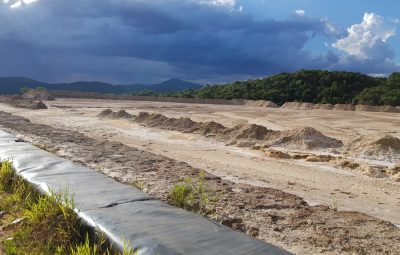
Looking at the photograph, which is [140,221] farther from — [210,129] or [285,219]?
[210,129]

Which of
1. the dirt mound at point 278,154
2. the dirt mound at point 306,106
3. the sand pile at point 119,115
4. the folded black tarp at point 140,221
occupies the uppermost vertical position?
the dirt mound at point 306,106

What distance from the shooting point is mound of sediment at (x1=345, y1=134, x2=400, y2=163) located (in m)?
9.57

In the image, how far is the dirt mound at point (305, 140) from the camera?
11070 mm

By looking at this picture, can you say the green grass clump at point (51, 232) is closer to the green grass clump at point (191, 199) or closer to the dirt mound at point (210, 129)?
the green grass clump at point (191, 199)

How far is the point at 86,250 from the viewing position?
10.7 ft

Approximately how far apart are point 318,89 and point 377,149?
3742 cm

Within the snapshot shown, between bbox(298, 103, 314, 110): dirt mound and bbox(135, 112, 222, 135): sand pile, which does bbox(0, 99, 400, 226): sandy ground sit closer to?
bbox(135, 112, 222, 135): sand pile

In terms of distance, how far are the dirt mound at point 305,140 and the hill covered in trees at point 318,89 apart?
26.3m

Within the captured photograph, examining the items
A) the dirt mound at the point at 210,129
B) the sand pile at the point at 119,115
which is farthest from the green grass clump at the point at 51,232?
the sand pile at the point at 119,115

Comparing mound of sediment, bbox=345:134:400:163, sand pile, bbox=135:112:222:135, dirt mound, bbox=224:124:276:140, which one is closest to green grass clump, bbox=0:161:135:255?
mound of sediment, bbox=345:134:400:163

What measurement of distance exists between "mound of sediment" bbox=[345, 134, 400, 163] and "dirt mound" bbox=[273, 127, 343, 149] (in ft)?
2.28

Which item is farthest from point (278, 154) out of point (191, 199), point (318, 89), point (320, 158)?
point (318, 89)

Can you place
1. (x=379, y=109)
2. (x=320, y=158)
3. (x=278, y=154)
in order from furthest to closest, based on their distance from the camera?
(x=379, y=109) → (x=278, y=154) → (x=320, y=158)

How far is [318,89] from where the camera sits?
46250mm
